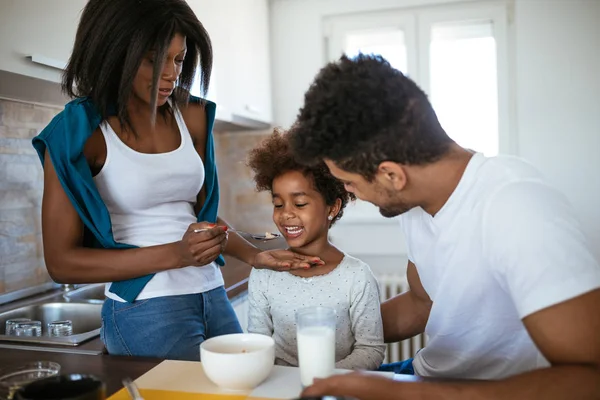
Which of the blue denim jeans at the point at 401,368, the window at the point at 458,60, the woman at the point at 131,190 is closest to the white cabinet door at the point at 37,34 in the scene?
the woman at the point at 131,190

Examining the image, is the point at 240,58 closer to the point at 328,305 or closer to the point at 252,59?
the point at 252,59

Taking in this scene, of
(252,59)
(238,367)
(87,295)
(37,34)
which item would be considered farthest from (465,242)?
(252,59)

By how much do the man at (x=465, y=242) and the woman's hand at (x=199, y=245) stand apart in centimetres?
30

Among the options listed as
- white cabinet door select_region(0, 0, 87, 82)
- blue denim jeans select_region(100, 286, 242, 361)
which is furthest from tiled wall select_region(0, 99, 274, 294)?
blue denim jeans select_region(100, 286, 242, 361)

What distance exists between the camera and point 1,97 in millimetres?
1872

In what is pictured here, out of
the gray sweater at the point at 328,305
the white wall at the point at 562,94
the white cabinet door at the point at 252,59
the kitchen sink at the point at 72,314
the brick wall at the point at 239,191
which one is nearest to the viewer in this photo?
the gray sweater at the point at 328,305

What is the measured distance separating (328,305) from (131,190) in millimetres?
515

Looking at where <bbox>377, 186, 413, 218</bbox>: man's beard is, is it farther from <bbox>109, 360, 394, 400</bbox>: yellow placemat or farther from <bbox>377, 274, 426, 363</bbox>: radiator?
<bbox>377, 274, 426, 363</bbox>: radiator

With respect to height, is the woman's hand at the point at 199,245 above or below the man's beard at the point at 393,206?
below

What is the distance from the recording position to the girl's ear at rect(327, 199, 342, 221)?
4.98 feet

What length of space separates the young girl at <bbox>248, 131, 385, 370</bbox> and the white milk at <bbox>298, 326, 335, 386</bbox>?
370 millimetres

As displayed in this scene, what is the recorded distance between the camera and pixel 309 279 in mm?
1412

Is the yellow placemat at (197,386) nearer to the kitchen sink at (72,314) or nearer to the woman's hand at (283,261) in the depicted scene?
the woman's hand at (283,261)

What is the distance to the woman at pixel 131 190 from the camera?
1.20m
